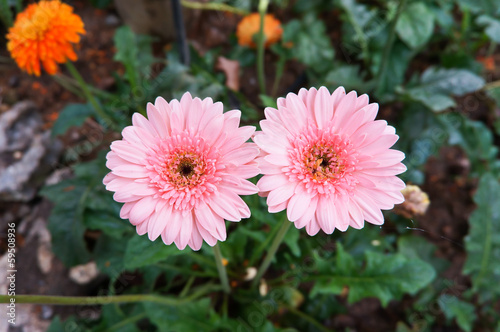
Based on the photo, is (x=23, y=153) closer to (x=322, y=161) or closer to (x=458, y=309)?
(x=322, y=161)

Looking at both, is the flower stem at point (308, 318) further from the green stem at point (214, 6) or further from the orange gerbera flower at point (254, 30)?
the green stem at point (214, 6)

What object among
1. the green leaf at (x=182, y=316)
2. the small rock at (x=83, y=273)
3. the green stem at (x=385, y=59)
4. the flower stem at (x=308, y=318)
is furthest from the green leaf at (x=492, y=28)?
the small rock at (x=83, y=273)

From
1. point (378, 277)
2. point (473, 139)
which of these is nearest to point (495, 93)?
point (473, 139)

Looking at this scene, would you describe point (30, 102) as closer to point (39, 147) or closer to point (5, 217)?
point (39, 147)

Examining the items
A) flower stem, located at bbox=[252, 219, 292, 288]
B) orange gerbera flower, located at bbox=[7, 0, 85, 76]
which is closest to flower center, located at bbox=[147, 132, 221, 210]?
flower stem, located at bbox=[252, 219, 292, 288]

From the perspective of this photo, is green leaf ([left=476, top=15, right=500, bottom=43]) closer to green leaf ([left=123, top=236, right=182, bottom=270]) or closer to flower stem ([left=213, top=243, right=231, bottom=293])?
flower stem ([left=213, top=243, right=231, bottom=293])

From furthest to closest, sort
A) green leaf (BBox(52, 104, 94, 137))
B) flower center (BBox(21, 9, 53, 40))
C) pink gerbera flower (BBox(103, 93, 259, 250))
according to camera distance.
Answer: green leaf (BBox(52, 104, 94, 137)), flower center (BBox(21, 9, 53, 40)), pink gerbera flower (BBox(103, 93, 259, 250))

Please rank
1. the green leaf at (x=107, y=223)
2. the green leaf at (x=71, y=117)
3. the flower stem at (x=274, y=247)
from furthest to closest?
the green leaf at (x=71, y=117) < the green leaf at (x=107, y=223) < the flower stem at (x=274, y=247)
